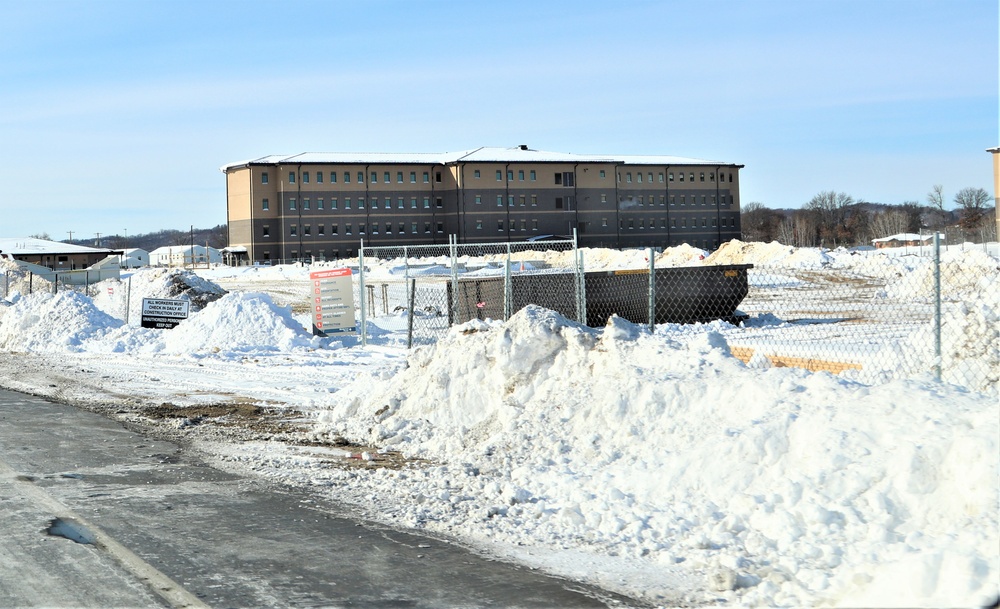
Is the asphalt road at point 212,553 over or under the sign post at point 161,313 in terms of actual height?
under

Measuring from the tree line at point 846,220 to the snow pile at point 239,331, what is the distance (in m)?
90.1

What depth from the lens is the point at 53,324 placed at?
25.5 metres

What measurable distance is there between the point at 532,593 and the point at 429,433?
4772 millimetres

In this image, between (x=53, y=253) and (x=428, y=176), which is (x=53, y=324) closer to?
(x=428, y=176)

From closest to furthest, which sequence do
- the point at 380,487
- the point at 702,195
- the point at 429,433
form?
the point at 380,487, the point at 429,433, the point at 702,195

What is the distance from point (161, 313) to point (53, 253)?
85.2 meters

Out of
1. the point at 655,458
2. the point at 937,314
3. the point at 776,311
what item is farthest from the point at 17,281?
the point at 937,314

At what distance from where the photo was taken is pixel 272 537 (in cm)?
673

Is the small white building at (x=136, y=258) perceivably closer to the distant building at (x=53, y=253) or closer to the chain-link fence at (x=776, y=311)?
the distant building at (x=53, y=253)

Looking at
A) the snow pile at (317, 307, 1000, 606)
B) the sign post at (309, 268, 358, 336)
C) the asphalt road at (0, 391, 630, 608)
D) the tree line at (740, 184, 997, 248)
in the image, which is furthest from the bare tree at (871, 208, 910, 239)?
the asphalt road at (0, 391, 630, 608)

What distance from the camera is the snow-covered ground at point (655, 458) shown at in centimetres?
569

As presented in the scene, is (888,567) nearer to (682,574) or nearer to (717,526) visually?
(682,574)

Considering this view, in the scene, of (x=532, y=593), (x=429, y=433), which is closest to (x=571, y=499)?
(x=532, y=593)

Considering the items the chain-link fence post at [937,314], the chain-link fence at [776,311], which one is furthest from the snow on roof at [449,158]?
the chain-link fence post at [937,314]
